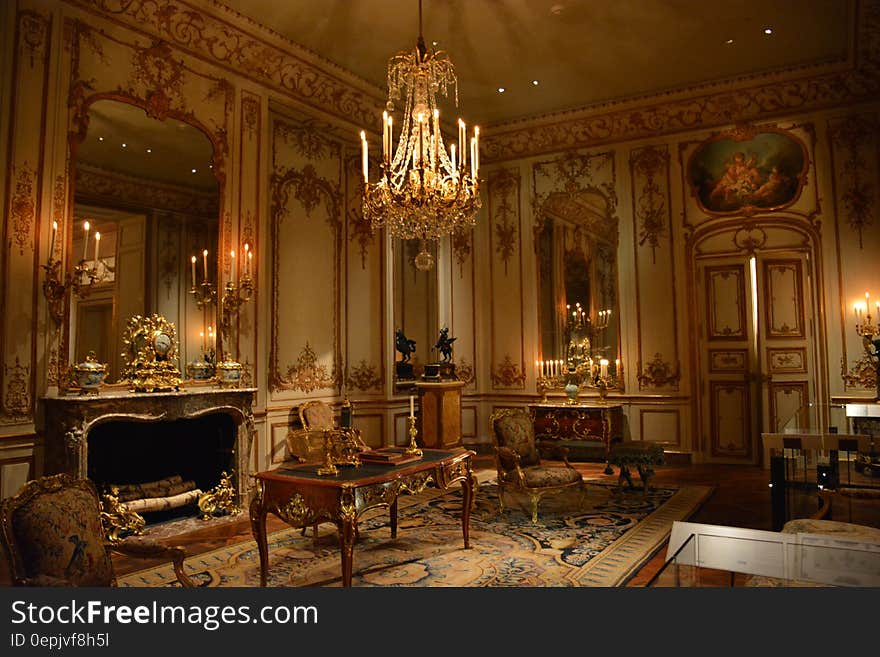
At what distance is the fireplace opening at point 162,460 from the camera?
15.8ft

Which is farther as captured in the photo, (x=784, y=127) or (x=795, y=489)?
(x=784, y=127)

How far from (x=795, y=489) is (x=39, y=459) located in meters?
5.41

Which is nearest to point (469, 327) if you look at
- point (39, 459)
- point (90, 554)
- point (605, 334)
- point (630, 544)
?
point (605, 334)

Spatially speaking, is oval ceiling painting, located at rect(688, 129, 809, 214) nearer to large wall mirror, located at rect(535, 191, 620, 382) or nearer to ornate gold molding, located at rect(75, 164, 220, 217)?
large wall mirror, located at rect(535, 191, 620, 382)

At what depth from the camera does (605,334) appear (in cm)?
805

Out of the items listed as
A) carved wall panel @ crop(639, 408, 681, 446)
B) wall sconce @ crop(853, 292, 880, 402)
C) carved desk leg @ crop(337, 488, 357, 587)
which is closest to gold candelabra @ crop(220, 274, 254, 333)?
carved desk leg @ crop(337, 488, 357, 587)

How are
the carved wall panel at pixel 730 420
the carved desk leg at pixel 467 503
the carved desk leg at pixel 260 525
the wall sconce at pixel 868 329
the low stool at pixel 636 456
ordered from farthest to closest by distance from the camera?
the carved wall panel at pixel 730 420 → the wall sconce at pixel 868 329 → the low stool at pixel 636 456 → the carved desk leg at pixel 467 503 → the carved desk leg at pixel 260 525

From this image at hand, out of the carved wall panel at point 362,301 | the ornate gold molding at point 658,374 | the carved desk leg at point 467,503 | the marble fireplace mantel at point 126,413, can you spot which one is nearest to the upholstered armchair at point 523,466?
the carved desk leg at point 467,503

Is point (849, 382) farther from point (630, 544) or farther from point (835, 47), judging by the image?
point (630, 544)

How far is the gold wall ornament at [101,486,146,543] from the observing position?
4.50m

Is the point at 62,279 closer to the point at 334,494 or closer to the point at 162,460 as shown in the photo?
the point at 162,460

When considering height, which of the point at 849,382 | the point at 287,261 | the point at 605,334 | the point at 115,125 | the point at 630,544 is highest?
the point at 115,125

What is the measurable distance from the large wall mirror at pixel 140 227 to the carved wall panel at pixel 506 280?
4015mm

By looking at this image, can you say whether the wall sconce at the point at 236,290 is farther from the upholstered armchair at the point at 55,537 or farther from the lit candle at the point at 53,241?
the upholstered armchair at the point at 55,537
